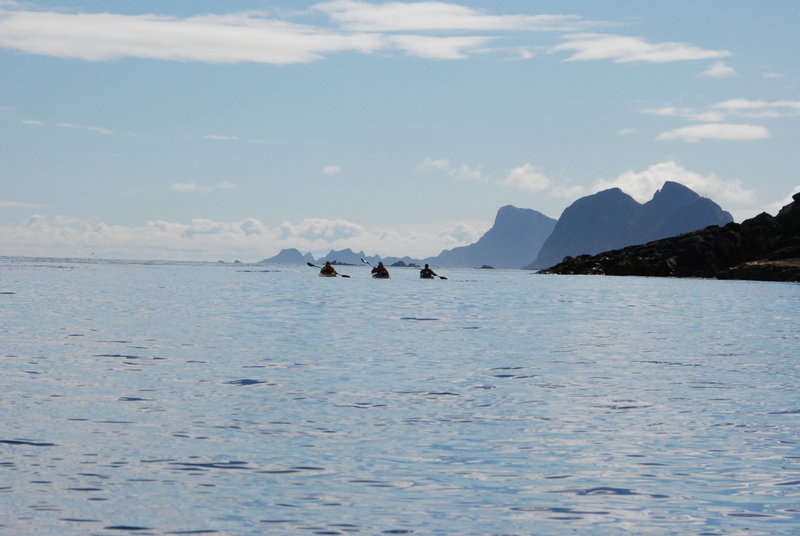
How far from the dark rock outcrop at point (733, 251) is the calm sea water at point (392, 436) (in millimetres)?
127438

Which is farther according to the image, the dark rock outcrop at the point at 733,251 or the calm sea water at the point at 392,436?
the dark rock outcrop at the point at 733,251

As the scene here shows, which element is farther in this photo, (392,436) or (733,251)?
(733,251)

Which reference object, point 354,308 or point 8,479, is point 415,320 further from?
point 8,479

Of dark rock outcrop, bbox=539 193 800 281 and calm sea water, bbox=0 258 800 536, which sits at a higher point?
dark rock outcrop, bbox=539 193 800 281

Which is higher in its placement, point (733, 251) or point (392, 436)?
point (733, 251)

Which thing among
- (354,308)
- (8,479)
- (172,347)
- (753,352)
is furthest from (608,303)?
(8,479)

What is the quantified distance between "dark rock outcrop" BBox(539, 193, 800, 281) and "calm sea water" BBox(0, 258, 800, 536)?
418ft

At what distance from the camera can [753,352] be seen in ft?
109

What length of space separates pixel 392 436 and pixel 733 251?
542 feet

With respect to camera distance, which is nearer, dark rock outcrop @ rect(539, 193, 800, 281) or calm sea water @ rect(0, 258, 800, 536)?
calm sea water @ rect(0, 258, 800, 536)

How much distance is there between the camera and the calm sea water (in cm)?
1099

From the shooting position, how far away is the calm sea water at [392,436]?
10992 millimetres

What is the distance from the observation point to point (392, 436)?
1594 centimetres

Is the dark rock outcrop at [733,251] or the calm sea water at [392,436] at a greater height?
the dark rock outcrop at [733,251]
